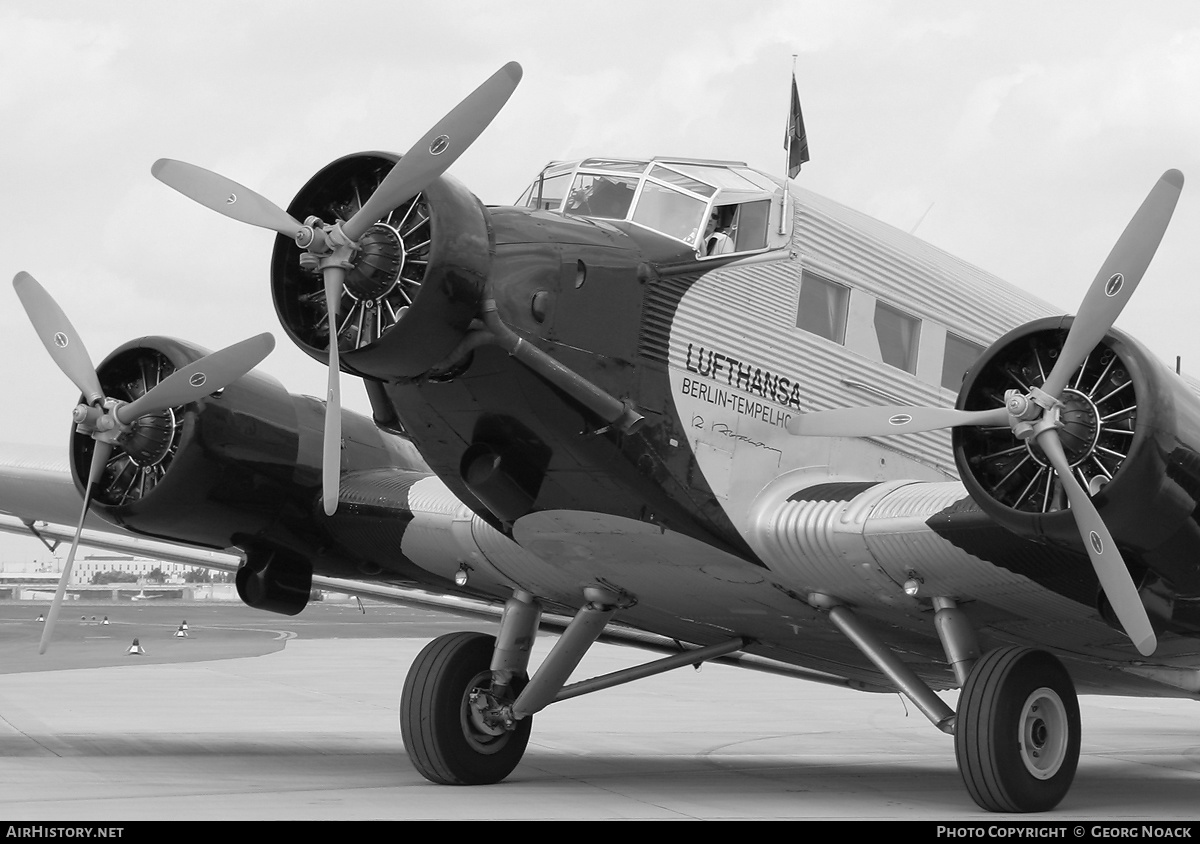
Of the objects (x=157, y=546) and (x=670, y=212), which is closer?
(x=670, y=212)

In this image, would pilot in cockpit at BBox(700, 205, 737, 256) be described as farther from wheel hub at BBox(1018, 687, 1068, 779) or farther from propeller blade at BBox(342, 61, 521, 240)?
wheel hub at BBox(1018, 687, 1068, 779)

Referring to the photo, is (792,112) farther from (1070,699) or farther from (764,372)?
(1070,699)

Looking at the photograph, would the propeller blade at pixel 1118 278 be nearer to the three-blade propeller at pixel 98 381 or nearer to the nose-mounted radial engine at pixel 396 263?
the nose-mounted radial engine at pixel 396 263

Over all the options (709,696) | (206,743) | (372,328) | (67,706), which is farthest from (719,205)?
(709,696)

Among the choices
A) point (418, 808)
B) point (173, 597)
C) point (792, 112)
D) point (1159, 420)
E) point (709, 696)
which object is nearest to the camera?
point (1159, 420)

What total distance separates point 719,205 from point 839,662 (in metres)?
4.61

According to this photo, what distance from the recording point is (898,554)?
9781 mm

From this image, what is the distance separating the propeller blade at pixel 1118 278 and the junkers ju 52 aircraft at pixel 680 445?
26 mm

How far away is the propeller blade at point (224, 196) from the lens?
360 inches

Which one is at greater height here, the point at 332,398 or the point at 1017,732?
the point at 332,398

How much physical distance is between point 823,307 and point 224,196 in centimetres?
448

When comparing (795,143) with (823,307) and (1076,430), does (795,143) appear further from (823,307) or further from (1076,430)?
(1076,430)

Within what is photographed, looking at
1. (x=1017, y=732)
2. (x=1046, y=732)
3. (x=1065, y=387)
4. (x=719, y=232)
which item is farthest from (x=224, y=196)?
(x=1046, y=732)

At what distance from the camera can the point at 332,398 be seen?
924 centimetres
